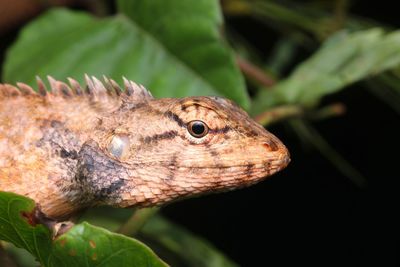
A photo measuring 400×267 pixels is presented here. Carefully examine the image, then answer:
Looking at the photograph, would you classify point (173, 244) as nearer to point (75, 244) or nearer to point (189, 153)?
point (189, 153)

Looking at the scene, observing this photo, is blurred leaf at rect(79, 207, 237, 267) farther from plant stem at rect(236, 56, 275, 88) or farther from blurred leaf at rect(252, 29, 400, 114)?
plant stem at rect(236, 56, 275, 88)

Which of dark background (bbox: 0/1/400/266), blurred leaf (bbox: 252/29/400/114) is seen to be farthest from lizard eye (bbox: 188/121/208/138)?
dark background (bbox: 0/1/400/266)

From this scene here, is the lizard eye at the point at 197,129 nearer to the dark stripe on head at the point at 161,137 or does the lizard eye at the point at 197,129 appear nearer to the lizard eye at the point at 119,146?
the dark stripe on head at the point at 161,137

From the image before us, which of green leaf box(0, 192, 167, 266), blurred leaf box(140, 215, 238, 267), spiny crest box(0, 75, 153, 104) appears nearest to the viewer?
green leaf box(0, 192, 167, 266)

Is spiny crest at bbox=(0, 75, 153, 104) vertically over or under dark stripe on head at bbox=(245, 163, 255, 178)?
over

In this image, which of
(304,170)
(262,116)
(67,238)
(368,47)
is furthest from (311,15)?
(67,238)

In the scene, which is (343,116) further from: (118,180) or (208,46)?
(118,180)

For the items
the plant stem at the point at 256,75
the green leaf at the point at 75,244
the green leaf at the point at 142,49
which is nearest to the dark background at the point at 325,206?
the plant stem at the point at 256,75
